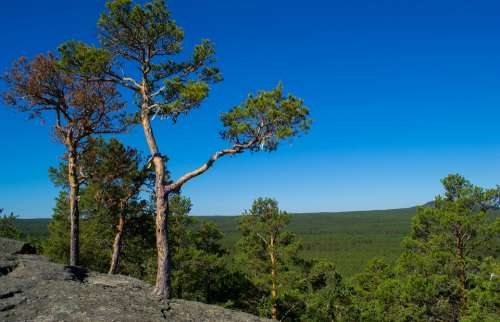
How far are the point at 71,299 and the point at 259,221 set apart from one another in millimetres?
19934

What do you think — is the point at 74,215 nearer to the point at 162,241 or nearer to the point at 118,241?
the point at 118,241

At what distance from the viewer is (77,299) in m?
9.41

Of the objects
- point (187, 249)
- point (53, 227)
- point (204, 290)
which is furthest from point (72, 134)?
point (53, 227)

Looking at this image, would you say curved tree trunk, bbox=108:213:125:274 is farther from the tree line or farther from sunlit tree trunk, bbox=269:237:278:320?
sunlit tree trunk, bbox=269:237:278:320

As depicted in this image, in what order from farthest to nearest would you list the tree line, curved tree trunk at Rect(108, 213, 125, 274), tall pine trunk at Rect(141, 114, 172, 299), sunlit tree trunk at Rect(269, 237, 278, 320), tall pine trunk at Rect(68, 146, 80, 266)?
sunlit tree trunk at Rect(269, 237, 278, 320)
the tree line
curved tree trunk at Rect(108, 213, 125, 274)
tall pine trunk at Rect(68, 146, 80, 266)
tall pine trunk at Rect(141, 114, 172, 299)

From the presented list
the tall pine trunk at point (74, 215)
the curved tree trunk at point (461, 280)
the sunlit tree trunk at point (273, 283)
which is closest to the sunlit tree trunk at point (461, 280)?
the curved tree trunk at point (461, 280)

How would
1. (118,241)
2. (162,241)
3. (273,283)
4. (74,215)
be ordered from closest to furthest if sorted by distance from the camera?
(162,241), (74,215), (118,241), (273,283)

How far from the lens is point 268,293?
27422 millimetres

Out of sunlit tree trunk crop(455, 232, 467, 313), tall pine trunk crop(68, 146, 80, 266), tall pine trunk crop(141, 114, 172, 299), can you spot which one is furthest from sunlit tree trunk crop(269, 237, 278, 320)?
tall pine trunk crop(141, 114, 172, 299)

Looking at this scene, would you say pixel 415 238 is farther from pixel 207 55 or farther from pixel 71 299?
pixel 71 299

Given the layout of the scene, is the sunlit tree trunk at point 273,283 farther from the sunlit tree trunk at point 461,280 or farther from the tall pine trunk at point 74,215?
the tall pine trunk at point 74,215

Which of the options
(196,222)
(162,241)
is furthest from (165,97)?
(196,222)

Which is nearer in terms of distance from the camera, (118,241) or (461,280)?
(118,241)

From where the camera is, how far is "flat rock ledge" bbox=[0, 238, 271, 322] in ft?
28.2
